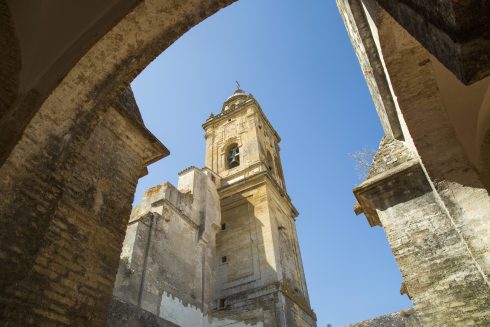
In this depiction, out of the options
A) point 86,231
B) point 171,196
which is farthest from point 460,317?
point 171,196

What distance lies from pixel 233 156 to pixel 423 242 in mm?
18466

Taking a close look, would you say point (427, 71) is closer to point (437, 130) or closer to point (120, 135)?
point (437, 130)

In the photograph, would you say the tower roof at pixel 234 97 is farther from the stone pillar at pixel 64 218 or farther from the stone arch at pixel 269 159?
the stone pillar at pixel 64 218

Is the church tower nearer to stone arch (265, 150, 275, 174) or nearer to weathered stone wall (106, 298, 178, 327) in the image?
stone arch (265, 150, 275, 174)

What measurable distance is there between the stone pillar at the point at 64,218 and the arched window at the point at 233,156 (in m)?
17.1

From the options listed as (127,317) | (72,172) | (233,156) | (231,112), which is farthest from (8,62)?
(231,112)

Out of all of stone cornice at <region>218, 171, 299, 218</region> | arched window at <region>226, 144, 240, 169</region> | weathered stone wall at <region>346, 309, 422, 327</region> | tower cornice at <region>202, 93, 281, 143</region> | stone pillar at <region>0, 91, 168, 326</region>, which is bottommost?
stone pillar at <region>0, 91, 168, 326</region>

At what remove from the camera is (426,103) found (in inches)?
196

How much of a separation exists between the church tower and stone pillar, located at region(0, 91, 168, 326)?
1202 cm

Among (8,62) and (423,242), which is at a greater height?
(8,62)

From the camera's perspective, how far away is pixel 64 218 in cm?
418

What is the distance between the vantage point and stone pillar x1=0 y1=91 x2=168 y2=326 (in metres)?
3.10

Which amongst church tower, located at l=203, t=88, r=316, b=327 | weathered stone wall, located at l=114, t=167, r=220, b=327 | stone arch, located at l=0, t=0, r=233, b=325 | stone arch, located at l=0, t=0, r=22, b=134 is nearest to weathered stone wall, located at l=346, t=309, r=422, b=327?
church tower, located at l=203, t=88, r=316, b=327

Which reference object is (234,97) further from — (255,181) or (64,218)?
(64,218)
